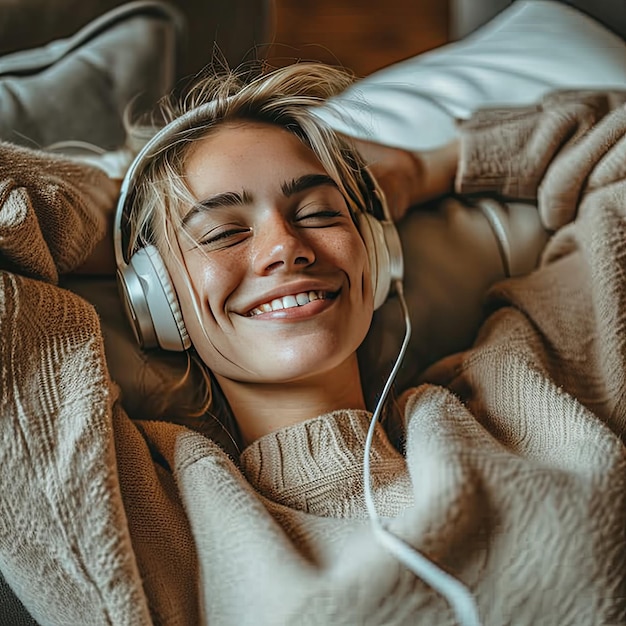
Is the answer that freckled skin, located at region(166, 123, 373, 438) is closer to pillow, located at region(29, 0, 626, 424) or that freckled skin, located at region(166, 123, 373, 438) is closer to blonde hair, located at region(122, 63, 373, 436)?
blonde hair, located at region(122, 63, 373, 436)

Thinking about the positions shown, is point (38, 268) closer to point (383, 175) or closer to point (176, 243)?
point (176, 243)

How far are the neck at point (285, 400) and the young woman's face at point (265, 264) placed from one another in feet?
0.10

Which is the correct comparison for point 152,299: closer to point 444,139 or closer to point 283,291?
point 283,291

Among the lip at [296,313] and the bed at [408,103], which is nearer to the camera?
the lip at [296,313]

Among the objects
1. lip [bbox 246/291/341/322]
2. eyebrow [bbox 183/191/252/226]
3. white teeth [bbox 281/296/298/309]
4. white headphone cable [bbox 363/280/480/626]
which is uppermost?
eyebrow [bbox 183/191/252/226]

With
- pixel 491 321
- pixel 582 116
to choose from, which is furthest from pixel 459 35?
pixel 491 321

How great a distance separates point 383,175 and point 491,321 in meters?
0.25

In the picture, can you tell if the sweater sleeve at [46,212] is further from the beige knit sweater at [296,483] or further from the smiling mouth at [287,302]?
the smiling mouth at [287,302]

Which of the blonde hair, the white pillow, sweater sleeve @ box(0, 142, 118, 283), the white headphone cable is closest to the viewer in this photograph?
the white headphone cable

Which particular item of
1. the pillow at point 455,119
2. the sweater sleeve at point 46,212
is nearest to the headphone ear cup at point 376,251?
the pillow at point 455,119

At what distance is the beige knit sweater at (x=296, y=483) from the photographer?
0.75 m

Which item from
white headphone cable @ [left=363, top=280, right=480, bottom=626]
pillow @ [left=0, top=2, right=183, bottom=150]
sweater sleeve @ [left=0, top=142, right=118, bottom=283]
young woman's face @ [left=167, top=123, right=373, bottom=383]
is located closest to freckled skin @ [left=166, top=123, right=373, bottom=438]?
young woman's face @ [left=167, top=123, right=373, bottom=383]

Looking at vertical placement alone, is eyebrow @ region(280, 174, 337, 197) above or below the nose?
above

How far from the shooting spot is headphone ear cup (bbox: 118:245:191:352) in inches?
35.8
